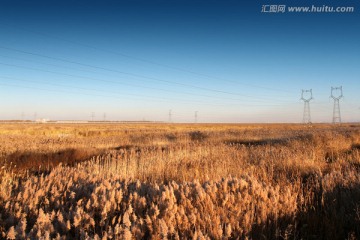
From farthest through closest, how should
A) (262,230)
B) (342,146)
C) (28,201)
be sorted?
(342,146)
(28,201)
(262,230)

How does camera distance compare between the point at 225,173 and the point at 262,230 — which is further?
the point at 225,173

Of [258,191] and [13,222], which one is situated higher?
[258,191]

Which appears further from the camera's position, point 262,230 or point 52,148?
point 52,148

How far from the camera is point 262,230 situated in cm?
306

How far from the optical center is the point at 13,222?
311 centimetres

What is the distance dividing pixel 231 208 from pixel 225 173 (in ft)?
10.1

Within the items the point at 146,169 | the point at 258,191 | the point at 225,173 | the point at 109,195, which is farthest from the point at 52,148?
the point at 258,191

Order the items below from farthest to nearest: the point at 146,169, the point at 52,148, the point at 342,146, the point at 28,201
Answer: the point at 52,148 → the point at 342,146 → the point at 146,169 → the point at 28,201

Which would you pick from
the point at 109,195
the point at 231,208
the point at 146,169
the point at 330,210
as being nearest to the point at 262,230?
the point at 231,208

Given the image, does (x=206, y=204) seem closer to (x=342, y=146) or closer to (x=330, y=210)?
(x=330, y=210)

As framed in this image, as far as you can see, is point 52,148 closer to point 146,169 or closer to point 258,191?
point 146,169

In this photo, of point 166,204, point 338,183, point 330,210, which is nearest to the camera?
point 166,204

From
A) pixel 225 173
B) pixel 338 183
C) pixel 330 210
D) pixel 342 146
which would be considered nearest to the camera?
pixel 330 210

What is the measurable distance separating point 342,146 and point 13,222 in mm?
13034
